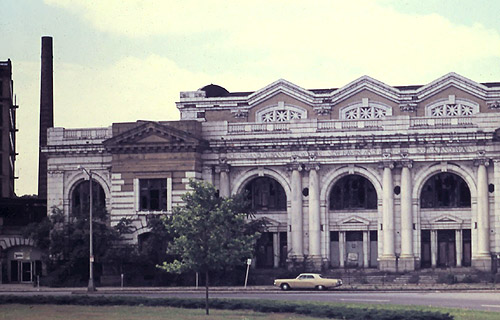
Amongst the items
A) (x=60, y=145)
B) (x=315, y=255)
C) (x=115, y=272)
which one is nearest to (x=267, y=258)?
(x=315, y=255)

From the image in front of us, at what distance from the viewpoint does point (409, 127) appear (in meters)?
93.1

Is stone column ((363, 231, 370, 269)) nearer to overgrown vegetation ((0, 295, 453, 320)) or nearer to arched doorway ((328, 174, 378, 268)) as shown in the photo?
arched doorway ((328, 174, 378, 268))

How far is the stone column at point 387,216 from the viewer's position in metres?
92.7

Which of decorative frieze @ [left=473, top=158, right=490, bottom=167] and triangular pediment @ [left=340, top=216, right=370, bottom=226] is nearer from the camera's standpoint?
decorative frieze @ [left=473, top=158, right=490, bottom=167]

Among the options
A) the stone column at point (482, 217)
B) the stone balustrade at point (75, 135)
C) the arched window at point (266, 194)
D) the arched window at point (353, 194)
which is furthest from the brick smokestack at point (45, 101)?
the stone column at point (482, 217)

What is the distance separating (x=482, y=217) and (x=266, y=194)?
17840 millimetres

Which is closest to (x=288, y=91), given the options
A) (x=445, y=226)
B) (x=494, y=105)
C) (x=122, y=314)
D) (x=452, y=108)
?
(x=452, y=108)

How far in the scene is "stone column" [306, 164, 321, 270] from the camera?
9462cm

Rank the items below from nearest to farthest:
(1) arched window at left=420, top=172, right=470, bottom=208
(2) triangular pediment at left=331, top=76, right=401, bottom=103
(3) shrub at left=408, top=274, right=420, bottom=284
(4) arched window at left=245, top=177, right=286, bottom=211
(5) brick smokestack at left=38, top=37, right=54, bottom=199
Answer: (3) shrub at left=408, top=274, right=420, bottom=284 → (1) arched window at left=420, top=172, right=470, bottom=208 → (4) arched window at left=245, top=177, right=286, bottom=211 → (2) triangular pediment at left=331, top=76, right=401, bottom=103 → (5) brick smokestack at left=38, top=37, right=54, bottom=199

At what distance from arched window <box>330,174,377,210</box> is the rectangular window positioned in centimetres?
1371

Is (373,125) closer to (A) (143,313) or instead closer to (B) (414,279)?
(B) (414,279)

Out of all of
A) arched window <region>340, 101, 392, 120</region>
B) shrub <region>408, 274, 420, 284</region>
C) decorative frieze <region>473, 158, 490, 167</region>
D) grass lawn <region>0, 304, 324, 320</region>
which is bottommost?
grass lawn <region>0, 304, 324, 320</region>

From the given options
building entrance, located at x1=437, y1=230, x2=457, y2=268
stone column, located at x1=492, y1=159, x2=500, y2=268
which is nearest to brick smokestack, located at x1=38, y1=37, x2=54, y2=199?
building entrance, located at x1=437, y1=230, x2=457, y2=268

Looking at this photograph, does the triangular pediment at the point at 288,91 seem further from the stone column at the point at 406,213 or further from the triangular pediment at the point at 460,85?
the stone column at the point at 406,213
